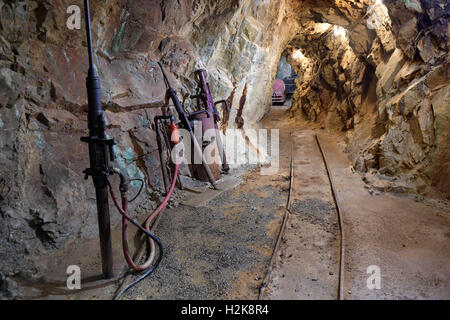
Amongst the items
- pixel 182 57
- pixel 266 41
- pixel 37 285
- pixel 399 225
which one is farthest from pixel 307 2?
pixel 37 285

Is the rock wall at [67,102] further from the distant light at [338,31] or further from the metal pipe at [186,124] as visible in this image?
the distant light at [338,31]

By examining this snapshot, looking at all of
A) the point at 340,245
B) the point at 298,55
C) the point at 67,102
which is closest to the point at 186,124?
the point at 67,102

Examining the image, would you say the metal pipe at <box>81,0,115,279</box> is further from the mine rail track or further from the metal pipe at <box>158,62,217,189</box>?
the metal pipe at <box>158,62,217,189</box>

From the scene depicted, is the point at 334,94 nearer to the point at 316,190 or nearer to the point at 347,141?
the point at 347,141

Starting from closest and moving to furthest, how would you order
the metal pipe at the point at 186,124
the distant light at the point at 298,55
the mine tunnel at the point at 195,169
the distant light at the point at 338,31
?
the mine tunnel at the point at 195,169, the metal pipe at the point at 186,124, the distant light at the point at 338,31, the distant light at the point at 298,55

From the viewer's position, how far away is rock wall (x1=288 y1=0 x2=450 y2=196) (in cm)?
678

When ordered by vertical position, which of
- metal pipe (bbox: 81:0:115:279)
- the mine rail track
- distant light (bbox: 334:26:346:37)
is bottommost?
the mine rail track

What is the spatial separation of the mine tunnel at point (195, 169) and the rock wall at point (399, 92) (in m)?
0.05

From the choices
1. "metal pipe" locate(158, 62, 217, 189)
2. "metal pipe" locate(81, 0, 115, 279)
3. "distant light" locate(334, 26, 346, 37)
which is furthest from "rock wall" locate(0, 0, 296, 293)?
"distant light" locate(334, 26, 346, 37)

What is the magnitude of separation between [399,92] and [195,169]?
20.0 ft

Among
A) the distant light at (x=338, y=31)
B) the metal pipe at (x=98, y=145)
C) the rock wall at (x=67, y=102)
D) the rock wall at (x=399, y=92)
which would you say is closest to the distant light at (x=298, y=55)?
the distant light at (x=338, y=31)

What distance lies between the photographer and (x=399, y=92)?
28.1ft

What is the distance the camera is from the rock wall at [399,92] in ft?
22.2

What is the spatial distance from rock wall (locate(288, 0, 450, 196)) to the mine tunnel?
50 mm
